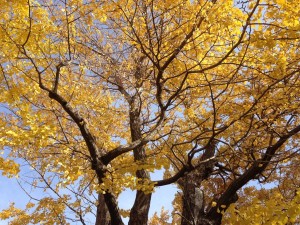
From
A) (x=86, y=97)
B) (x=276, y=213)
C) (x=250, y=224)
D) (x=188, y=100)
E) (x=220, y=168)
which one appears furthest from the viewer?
(x=220, y=168)

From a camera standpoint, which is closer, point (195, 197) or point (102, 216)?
point (195, 197)

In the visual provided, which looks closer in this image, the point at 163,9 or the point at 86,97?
the point at 163,9

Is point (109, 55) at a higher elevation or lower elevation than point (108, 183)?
higher

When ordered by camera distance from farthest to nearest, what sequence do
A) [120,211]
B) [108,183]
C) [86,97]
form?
[86,97], [120,211], [108,183]

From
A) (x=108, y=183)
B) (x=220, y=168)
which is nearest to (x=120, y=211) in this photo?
(x=108, y=183)

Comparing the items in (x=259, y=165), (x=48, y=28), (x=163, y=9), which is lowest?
(x=259, y=165)

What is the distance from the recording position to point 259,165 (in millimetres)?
4984

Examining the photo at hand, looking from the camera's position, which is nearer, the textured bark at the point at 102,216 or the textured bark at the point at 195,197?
the textured bark at the point at 195,197

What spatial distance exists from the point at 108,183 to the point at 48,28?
230cm

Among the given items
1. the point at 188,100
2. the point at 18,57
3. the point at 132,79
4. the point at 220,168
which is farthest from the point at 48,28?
the point at 220,168

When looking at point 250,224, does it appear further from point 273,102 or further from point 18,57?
point 18,57

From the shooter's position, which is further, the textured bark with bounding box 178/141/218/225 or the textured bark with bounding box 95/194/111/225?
the textured bark with bounding box 95/194/111/225

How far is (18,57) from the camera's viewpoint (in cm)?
427

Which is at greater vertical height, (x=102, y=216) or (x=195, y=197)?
(x=195, y=197)
